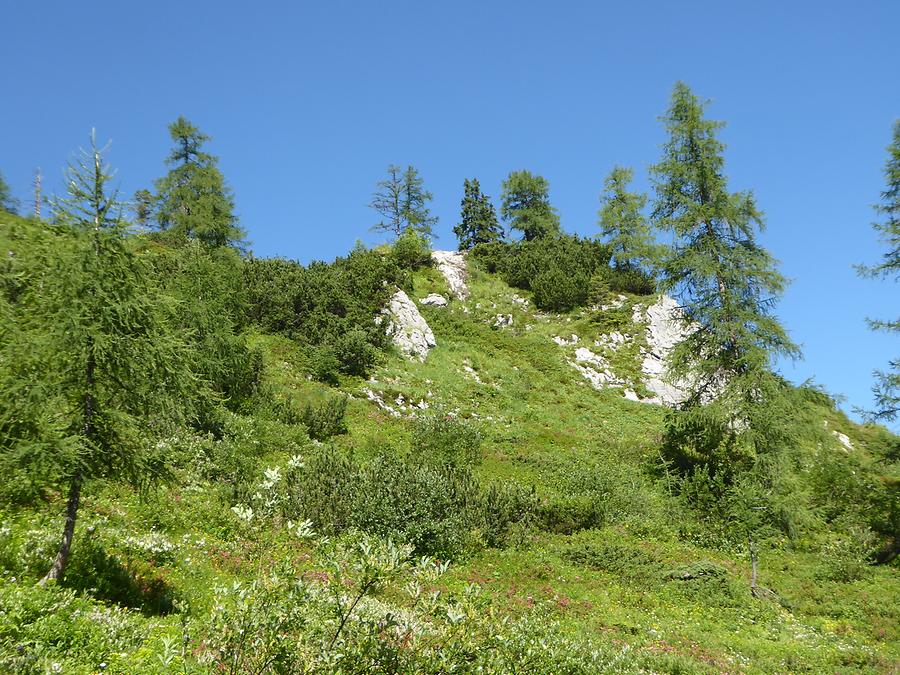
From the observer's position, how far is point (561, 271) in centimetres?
4344

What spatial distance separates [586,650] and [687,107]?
992 inches

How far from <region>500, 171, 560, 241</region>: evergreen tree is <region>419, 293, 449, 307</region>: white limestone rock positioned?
18.7 metres

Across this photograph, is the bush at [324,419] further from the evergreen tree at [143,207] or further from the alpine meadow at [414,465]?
the evergreen tree at [143,207]

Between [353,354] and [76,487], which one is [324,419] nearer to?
[353,354]

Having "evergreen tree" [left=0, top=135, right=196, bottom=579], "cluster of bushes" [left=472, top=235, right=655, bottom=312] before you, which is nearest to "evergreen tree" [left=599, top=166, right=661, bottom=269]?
"cluster of bushes" [left=472, top=235, right=655, bottom=312]

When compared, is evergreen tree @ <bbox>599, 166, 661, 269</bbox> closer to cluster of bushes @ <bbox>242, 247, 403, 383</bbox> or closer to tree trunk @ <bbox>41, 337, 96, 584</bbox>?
cluster of bushes @ <bbox>242, 247, 403, 383</bbox>

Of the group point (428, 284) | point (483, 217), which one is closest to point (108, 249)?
point (428, 284)

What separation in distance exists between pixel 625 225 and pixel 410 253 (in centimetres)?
1957

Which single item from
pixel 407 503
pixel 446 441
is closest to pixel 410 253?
pixel 446 441

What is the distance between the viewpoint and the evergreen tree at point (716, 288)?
2147cm

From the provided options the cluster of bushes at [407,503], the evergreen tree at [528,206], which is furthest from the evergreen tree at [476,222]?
the cluster of bushes at [407,503]

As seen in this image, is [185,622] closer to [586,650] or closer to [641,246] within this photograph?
[586,650]

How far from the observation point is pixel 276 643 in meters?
4.06

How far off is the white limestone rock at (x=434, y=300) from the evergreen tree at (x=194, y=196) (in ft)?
48.2
